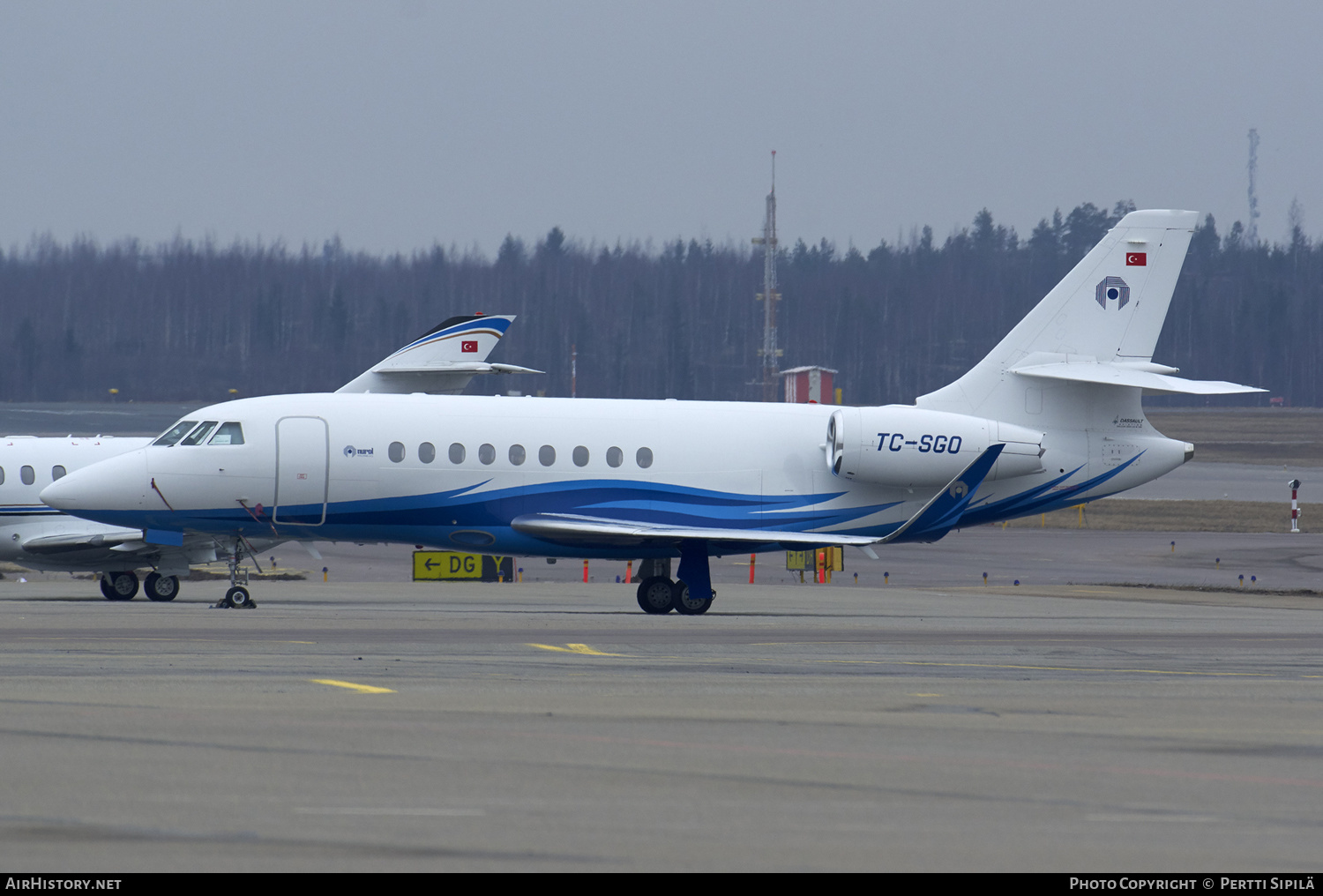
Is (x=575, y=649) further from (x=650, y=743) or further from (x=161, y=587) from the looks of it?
(x=161, y=587)

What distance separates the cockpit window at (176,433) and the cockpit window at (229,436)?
1.70 ft

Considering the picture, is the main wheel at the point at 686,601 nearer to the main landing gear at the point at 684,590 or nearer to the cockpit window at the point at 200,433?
the main landing gear at the point at 684,590

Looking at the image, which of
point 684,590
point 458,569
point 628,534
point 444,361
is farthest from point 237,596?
point 458,569

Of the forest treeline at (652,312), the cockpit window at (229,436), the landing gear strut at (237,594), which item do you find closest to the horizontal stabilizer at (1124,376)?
the cockpit window at (229,436)

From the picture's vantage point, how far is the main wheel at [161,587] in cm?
2852

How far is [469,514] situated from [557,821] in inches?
691

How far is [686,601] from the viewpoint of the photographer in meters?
26.2

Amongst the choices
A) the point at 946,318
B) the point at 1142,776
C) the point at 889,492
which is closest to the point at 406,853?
the point at 1142,776

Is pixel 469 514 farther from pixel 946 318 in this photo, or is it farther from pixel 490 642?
pixel 946 318

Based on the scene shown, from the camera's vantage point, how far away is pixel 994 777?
33.1 feet

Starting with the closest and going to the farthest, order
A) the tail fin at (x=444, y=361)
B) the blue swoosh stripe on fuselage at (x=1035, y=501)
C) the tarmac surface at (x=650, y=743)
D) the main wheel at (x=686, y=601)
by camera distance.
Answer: the tarmac surface at (x=650, y=743), the main wheel at (x=686, y=601), the blue swoosh stripe on fuselage at (x=1035, y=501), the tail fin at (x=444, y=361)

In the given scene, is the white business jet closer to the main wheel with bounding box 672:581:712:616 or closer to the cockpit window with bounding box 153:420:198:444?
the cockpit window with bounding box 153:420:198:444

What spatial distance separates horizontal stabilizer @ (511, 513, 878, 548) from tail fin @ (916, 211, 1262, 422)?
3.75 metres

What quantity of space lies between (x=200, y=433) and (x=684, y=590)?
840cm
